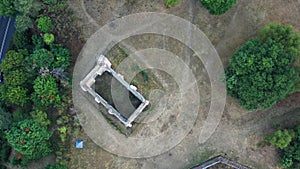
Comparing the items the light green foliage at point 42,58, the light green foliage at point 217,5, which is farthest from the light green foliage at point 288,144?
the light green foliage at point 42,58

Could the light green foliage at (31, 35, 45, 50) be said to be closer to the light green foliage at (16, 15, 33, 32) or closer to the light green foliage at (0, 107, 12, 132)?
the light green foliage at (16, 15, 33, 32)

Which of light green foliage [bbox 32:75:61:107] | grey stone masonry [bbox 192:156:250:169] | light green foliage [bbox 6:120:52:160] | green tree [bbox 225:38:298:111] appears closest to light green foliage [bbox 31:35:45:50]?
light green foliage [bbox 32:75:61:107]

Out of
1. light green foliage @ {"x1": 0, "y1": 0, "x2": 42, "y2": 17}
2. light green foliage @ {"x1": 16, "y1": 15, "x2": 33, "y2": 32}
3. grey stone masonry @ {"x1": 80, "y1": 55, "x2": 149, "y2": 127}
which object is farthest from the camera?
grey stone masonry @ {"x1": 80, "y1": 55, "x2": 149, "y2": 127}

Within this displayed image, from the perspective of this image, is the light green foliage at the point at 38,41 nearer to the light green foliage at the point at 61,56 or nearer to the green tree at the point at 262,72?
the light green foliage at the point at 61,56

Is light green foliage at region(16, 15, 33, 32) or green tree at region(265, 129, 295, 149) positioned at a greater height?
light green foliage at region(16, 15, 33, 32)

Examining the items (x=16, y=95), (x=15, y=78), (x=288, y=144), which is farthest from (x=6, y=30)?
(x=288, y=144)

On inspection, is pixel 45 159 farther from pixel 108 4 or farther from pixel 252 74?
pixel 252 74
